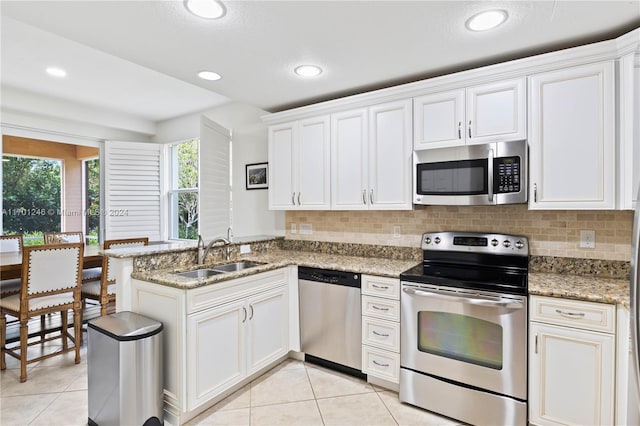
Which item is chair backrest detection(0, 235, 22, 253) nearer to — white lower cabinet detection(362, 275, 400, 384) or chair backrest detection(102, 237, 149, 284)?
chair backrest detection(102, 237, 149, 284)

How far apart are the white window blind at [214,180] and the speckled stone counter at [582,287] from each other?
2.81 m

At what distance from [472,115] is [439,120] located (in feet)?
0.75

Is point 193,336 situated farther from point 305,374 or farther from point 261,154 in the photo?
point 261,154

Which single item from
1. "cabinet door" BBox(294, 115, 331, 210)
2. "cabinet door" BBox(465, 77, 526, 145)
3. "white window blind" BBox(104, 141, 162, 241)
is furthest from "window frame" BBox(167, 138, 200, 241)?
"cabinet door" BBox(465, 77, 526, 145)

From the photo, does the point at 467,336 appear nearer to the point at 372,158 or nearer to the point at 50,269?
the point at 372,158

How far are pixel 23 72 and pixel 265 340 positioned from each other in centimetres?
346

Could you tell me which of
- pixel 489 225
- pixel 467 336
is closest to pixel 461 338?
pixel 467 336

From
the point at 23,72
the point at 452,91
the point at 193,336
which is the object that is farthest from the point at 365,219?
the point at 23,72

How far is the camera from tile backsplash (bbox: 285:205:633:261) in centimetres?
222

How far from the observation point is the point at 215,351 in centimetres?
226

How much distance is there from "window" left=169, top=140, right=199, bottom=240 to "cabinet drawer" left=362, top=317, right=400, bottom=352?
3216 mm

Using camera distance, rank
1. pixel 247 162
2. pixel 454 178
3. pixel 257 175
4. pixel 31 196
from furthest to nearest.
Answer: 1. pixel 31 196
2. pixel 247 162
3. pixel 257 175
4. pixel 454 178

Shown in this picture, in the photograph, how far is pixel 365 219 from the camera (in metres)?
3.23

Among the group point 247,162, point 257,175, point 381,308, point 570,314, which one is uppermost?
point 247,162
